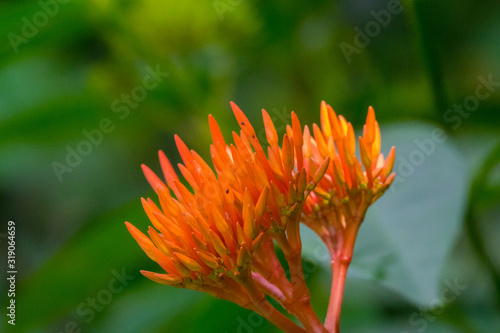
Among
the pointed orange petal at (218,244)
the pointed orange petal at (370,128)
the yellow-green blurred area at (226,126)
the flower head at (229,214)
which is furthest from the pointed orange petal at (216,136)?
the yellow-green blurred area at (226,126)

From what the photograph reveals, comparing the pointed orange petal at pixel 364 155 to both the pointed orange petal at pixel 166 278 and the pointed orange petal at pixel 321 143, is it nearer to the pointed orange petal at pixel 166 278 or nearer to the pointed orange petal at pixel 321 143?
the pointed orange petal at pixel 321 143

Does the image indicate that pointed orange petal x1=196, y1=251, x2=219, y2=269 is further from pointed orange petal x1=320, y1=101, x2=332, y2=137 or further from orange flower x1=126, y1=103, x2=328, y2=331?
pointed orange petal x1=320, y1=101, x2=332, y2=137

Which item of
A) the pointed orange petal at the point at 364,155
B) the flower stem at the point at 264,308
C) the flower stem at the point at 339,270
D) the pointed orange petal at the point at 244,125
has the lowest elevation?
the flower stem at the point at 339,270

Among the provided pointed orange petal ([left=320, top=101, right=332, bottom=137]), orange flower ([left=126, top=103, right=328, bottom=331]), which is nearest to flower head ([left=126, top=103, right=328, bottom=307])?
orange flower ([left=126, top=103, right=328, bottom=331])

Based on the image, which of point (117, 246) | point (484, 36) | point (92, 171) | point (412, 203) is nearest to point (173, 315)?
point (117, 246)

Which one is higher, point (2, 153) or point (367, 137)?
point (2, 153)

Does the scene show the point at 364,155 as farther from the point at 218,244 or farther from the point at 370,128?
the point at 218,244

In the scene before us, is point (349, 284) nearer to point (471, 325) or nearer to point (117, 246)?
point (471, 325)

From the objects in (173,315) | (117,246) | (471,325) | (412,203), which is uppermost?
(117,246)

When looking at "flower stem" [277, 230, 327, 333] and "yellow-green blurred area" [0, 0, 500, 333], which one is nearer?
"flower stem" [277, 230, 327, 333]
